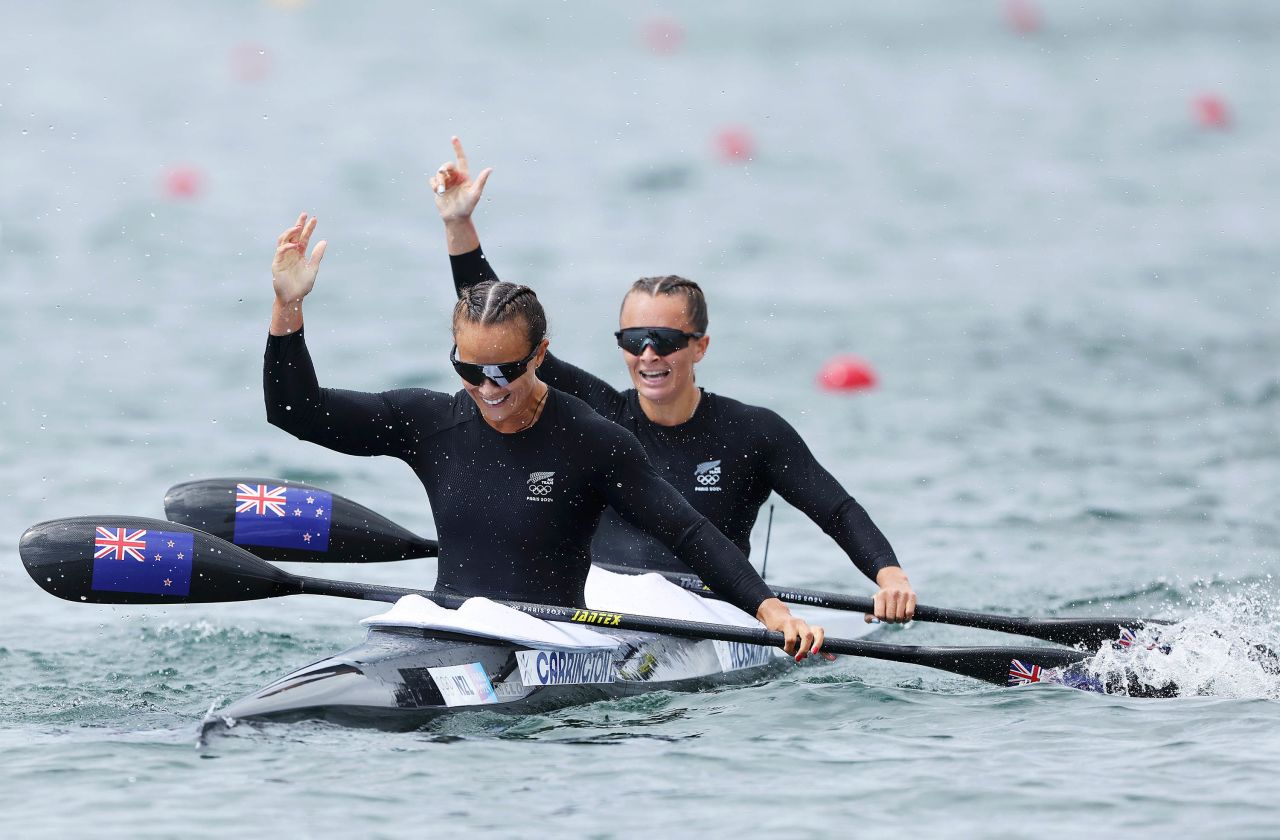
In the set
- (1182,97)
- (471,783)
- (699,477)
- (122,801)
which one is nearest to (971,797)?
(471,783)

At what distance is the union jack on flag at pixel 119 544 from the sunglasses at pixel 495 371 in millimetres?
1632

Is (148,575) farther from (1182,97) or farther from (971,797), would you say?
(1182,97)

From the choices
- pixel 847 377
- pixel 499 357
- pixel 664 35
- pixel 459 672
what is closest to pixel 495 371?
pixel 499 357

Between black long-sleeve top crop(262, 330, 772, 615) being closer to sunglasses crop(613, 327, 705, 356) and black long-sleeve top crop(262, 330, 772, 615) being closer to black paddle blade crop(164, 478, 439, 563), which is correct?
sunglasses crop(613, 327, 705, 356)

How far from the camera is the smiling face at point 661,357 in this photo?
7.63 m

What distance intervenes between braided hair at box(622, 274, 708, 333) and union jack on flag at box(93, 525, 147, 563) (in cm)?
228

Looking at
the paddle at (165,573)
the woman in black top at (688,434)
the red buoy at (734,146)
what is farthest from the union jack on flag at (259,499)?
the red buoy at (734,146)

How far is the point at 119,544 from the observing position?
7141 mm

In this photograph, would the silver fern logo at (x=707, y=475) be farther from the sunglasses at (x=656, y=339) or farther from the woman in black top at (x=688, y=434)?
the sunglasses at (x=656, y=339)

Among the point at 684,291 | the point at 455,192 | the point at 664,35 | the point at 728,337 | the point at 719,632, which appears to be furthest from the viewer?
the point at 664,35

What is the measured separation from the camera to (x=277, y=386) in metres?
6.56

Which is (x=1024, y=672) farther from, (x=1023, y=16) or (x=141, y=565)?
(x=1023, y=16)

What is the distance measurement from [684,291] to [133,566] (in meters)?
2.60

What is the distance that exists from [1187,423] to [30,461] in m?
8.98
